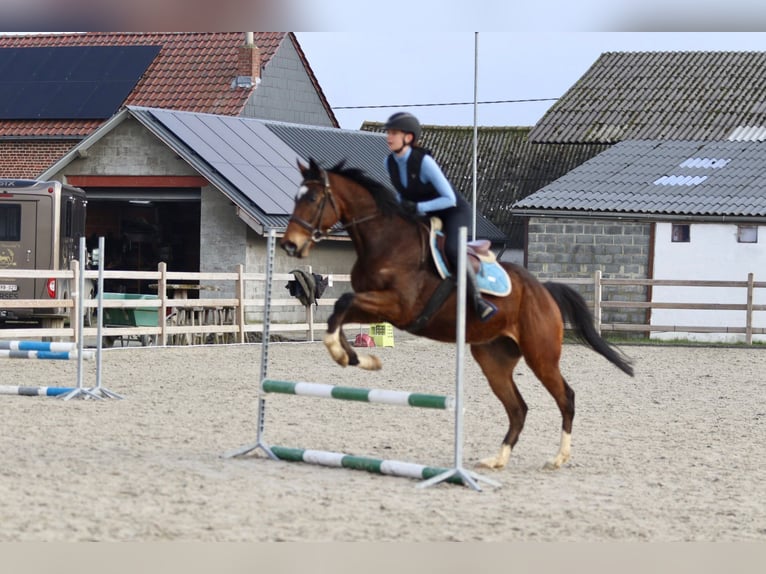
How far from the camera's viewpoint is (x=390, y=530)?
614cm

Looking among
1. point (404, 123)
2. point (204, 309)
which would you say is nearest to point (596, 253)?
point (204, 309)

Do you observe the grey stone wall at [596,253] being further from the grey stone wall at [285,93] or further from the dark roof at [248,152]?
the grey stone wall at [285,93]

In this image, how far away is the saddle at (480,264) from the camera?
8.05 m

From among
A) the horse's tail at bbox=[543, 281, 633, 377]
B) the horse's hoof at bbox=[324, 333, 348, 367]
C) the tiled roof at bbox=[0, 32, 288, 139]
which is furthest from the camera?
the tiled roof at bbox=[0, 32, 288, 139]

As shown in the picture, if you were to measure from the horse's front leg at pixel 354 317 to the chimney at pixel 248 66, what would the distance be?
26.8m

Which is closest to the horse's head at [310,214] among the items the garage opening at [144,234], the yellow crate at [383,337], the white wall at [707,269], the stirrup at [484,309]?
the stirrup at [484,309]

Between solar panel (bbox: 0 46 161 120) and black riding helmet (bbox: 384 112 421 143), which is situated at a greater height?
solar panel (bbox: 0 46 161 120)

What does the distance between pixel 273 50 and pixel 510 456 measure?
27.4 meters

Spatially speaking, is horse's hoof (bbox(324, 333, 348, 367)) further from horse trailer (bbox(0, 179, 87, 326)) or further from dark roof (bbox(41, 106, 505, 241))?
dark roof (bbox(41, 106, 505, 241))

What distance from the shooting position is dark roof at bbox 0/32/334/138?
111ft

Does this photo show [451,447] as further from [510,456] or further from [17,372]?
[17,372]

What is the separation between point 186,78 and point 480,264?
2780 centimetres

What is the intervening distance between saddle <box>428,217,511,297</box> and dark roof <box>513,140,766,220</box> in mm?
18620

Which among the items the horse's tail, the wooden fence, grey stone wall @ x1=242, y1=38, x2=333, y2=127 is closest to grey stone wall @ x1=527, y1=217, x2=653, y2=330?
the wooden fence
